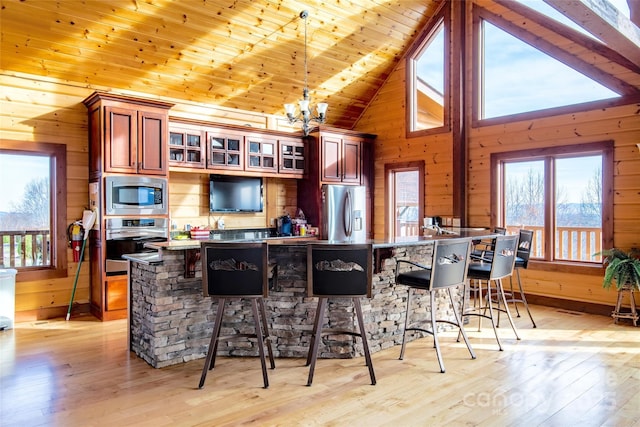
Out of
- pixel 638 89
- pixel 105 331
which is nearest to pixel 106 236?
pixel 105 331

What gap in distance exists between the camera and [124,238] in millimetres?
5004

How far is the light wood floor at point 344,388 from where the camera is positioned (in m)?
2.55

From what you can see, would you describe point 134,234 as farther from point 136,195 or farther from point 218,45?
point 218,45

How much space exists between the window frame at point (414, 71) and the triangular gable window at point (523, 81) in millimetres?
511

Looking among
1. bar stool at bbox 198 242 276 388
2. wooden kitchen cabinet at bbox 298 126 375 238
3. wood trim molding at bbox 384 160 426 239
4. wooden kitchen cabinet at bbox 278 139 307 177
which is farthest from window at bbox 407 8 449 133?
bar stool at bbox 198 242 276 388

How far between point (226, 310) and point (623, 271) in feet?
13.1

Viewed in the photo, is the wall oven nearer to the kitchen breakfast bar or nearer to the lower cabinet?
the lower cabinet

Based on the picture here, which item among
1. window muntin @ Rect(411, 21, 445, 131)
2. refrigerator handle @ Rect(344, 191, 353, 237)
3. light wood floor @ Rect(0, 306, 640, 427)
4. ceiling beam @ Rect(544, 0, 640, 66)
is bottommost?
light wood floor @ Rect(0, 306, 640, 427)

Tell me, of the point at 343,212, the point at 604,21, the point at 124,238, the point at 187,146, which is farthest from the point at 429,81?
the point at 124,238

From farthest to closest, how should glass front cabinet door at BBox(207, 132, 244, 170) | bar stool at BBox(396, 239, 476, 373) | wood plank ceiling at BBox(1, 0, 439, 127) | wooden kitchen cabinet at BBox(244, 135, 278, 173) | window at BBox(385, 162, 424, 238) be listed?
window at BBox(385, 162, 424, 238), wooden kitchen cabinet at BBox(244, 135, 278, 173), glass front cabinet door at BBox(207, 132, 244, 170), wood plank ceiling at BBox(1, 0, 439, 127), bar stool at BBox(396, 239, 476, 373)

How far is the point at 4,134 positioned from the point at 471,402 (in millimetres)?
5258

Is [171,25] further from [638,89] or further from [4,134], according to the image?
[638,89]

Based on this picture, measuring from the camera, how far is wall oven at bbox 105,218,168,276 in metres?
4.92

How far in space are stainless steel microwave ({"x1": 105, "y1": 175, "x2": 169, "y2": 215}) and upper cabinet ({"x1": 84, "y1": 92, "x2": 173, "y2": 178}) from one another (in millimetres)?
107
